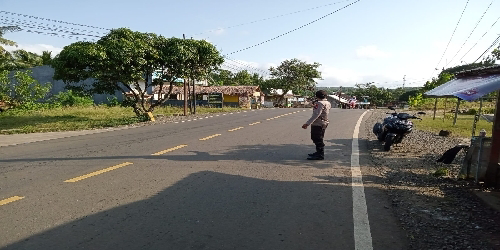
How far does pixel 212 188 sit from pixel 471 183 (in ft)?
14.3

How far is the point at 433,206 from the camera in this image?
5023 millimetres

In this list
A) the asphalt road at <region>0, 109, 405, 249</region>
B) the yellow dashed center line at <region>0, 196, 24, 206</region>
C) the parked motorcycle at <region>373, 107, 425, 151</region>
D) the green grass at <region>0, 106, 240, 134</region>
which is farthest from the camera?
the green grass at <region>0, 106, 240, 134</region>

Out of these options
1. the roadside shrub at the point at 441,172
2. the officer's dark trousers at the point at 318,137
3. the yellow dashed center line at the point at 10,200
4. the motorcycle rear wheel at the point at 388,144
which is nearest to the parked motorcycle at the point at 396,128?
the motorcycle rear wheel at the point at 388,144

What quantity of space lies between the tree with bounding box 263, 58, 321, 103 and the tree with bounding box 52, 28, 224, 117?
4713 centimetres

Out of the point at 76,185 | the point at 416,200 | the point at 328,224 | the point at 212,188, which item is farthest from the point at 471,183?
the point at 76,185

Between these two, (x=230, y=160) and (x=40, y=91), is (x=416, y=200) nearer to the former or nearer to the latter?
(x=230, y=160)

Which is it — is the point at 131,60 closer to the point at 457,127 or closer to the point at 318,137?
the point at 318,137

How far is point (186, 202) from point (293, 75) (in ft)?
217

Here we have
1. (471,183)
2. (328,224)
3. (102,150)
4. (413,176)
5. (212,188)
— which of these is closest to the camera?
(328,224)

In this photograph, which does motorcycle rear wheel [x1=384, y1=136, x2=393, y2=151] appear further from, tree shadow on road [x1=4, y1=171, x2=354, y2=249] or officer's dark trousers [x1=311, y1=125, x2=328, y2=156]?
tree shadow on road [x1=4, y1=171, x2=354, y2=249]

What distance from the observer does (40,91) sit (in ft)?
95.9

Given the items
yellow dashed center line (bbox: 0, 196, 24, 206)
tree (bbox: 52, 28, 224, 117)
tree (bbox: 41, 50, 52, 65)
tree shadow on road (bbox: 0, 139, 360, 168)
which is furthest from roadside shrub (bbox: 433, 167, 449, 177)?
tree (bbox: 41, 50, 52, 65)

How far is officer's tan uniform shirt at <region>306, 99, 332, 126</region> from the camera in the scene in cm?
849

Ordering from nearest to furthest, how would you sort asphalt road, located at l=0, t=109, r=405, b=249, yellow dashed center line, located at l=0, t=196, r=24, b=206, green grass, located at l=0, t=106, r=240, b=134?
asphalt road, located at l=0, t=109, r=405, b=249, yellow dashed center line, located at l=0, t=196, r=24, b=206, green grass, located at l=0, t=106, r=240, b=134
